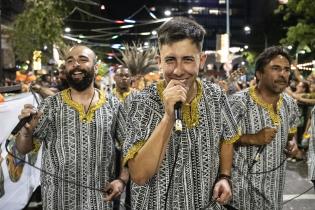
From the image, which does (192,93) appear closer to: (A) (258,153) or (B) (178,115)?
(B) (178,115)

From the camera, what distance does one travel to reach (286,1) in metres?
15.4

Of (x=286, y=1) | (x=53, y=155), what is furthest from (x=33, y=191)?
(x=286, y=1)

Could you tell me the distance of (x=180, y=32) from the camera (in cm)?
237

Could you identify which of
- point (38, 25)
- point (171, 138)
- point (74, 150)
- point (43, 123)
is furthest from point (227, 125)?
point (38, 25)

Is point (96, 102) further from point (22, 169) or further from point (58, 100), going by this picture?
point (22, 169)

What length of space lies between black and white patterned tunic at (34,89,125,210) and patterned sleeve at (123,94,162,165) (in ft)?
4.55

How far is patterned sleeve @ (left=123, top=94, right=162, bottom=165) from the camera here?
2369 mm

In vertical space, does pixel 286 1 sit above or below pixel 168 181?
above

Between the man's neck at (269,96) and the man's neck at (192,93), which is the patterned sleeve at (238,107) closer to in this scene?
the man's neck at (269,96)

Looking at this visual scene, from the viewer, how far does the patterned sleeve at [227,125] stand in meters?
2.66

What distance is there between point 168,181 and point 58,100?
1.76 m

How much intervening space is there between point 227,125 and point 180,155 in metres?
0.38

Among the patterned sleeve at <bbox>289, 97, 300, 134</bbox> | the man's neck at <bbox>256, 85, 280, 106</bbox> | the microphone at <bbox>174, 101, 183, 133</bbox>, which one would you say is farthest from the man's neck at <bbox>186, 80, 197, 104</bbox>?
the patterned sleeve at <bbox>289, 97, 300, 134</bbox>

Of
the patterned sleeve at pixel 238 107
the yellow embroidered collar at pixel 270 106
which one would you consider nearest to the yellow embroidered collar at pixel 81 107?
the patterned sleeve at pixel 238 107
